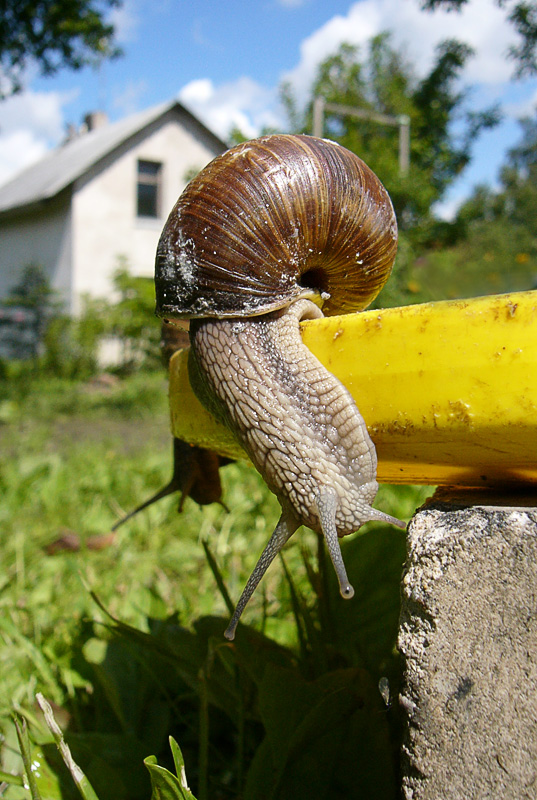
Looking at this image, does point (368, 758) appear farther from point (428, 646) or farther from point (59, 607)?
point (59, 607)

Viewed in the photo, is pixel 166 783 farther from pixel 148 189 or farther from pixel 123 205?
pixel 148 189

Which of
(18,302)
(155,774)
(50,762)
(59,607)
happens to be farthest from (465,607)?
(18,302)

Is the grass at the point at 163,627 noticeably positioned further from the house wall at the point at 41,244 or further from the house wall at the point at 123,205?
the house wall at the point at 123,205

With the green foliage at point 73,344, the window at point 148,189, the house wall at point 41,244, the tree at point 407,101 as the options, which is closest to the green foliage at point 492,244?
the tree at point 407,101

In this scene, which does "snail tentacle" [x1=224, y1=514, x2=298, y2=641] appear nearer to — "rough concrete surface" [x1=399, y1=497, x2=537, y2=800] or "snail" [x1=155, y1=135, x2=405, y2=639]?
"snail" [x1=155, y1=135, x2=405, y2=639]

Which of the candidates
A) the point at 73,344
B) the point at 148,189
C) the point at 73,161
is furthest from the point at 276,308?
the point at 73,161

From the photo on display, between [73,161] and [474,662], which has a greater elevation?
[73,161]

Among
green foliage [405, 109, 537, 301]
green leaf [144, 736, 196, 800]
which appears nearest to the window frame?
green foliage [405, 109, 537, 301]

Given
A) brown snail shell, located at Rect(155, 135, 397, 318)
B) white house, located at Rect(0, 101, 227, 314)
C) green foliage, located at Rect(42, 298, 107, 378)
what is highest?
white house, located at Rect(0, 101, 227, 314)
